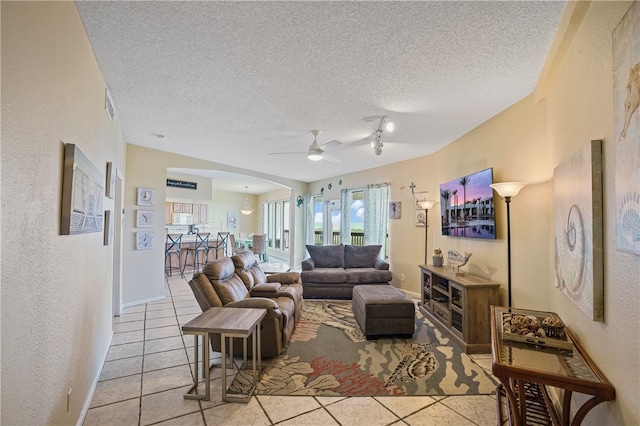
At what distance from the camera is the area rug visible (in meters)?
2.33

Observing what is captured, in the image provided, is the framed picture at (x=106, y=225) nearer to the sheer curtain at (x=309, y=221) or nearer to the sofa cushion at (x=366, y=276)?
the sofa cushion at (x=366, y=276)

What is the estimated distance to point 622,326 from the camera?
3.85ft

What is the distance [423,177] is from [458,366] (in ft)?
11.0

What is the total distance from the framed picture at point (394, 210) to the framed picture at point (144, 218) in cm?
457

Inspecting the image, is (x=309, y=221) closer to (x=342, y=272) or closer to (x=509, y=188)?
(x=342, y=272)

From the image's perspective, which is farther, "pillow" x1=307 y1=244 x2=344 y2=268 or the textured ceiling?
"pillow" x1=307 y1=244 x2=344 y2=268

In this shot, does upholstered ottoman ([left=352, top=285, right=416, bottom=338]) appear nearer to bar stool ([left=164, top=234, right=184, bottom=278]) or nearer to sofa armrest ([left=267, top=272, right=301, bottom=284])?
→ sofa armrest ([left=267, top=272, right=301, bottom=284])

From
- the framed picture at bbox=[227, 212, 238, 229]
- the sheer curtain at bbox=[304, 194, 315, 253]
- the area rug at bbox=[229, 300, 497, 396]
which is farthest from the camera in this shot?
the framed picture at bbox=[227, 212, 238, 229]

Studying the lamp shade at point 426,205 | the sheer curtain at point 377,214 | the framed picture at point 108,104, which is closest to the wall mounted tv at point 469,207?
the lamp shade at point 426,205

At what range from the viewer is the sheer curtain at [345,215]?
698 cm

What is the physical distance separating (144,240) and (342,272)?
3483 millimetres

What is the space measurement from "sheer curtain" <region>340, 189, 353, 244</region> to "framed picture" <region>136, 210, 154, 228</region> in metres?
4.14

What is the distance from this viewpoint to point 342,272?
16.9ft

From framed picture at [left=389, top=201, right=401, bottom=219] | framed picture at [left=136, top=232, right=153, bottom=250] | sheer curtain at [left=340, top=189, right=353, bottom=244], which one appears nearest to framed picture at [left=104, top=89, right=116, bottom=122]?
framed picture at [left=136, top=232, right=153, bottom=250]
